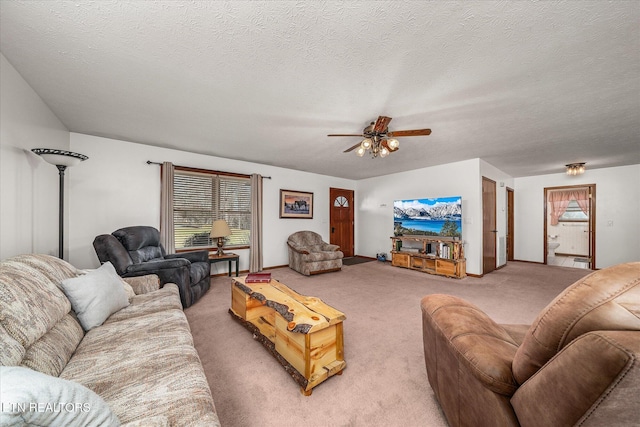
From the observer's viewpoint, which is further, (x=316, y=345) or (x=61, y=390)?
(x=316, y=345)

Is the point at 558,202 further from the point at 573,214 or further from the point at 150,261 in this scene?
the point at 150,261

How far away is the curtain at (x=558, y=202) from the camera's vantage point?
6.91 m

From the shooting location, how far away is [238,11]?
4.48ft

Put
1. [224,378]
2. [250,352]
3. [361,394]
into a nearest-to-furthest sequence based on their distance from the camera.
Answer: [361,394] → [224,378] → [250,352]

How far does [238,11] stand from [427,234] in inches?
198

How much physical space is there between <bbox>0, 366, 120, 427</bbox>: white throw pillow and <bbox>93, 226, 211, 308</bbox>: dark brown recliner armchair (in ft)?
7.36

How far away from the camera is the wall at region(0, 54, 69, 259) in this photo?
1.87 metres

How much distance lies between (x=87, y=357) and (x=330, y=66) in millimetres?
2404

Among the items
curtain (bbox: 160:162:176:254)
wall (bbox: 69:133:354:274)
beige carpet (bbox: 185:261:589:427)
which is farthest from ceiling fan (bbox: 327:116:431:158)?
curtain (bbox: 160:162:176:254)

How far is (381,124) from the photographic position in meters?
2.59

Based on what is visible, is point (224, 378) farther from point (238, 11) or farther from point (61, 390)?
point (238, 11)

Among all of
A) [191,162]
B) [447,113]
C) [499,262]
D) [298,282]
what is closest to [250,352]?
[298,282]

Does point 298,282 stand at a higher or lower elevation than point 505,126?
lower

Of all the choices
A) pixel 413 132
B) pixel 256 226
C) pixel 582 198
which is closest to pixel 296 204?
pixel 256 226
